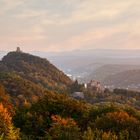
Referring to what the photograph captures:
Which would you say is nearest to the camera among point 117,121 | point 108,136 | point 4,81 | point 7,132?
point 108,136

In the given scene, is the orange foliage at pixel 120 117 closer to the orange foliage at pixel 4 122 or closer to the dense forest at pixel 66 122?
the dense forest at pixel 66 122

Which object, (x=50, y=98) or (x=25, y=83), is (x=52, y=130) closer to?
(x=50, y=98)

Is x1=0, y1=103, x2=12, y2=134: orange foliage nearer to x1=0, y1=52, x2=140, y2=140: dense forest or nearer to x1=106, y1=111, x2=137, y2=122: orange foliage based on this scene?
x1=0, y1=52, x2=140, y2=140: dense forest

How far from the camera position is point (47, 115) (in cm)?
8338

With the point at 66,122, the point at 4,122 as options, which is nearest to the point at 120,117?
the point at 66,122

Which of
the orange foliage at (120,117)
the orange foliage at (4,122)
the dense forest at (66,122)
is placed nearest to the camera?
the dense forest at (66,122)

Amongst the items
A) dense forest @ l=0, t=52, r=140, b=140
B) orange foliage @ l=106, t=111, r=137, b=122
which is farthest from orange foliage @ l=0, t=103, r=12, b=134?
orange foliage @ l=106, t=111, r=137, b=122

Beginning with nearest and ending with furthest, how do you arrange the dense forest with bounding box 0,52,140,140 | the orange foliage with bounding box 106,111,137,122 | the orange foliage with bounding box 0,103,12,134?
the dense forest with bounding box 0,52,140,140 < the orange foliage with bounding box 0,103,12,134 < the orange foliage with bounding box 106,111,137,122

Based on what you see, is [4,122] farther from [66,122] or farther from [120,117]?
[120,117]

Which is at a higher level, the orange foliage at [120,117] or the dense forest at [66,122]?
the orange foliage at [120,117]

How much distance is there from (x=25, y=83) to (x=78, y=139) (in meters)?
129

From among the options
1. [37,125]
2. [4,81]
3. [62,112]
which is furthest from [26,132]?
[4,81]

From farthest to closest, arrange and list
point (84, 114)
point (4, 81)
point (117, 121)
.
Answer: point (4, 81), point (84, 114), point (117, 121)

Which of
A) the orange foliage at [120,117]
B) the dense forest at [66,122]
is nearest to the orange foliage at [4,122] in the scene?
the dense forest at [66,122]
